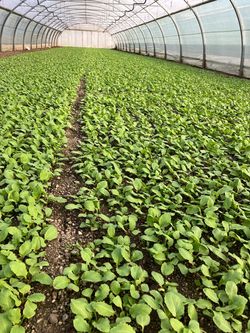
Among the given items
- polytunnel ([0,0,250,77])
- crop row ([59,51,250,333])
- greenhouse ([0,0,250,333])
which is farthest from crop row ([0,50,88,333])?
polytunnel ([0,0,250,77])

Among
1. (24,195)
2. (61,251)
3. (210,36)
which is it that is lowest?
(61,251)

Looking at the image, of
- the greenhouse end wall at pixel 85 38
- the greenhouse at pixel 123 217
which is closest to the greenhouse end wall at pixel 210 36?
the greenhouse at pixel 123 217

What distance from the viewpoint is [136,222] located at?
291 centimetres

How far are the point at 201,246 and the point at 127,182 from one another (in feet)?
4.40

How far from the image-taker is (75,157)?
13.7ft

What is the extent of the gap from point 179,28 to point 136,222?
2043 cm

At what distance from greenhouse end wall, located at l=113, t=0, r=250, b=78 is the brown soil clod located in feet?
40.0

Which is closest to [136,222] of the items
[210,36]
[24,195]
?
[24,195]

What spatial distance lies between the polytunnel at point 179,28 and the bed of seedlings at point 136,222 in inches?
402

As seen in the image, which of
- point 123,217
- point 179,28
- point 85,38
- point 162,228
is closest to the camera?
point 162,228

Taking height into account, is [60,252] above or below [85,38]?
below

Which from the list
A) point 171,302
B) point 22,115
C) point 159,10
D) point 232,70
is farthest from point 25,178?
point 159,10

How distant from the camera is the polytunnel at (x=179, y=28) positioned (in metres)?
14.3

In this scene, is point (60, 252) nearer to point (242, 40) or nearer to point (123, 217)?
point (123, 217)
